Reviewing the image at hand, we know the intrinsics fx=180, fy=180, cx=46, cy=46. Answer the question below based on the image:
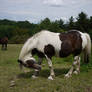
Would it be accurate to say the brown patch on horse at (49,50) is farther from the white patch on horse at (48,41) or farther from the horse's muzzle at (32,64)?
the horse's muzzle at (32,64)

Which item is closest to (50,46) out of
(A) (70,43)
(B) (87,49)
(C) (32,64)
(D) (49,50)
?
(D) (49,50)

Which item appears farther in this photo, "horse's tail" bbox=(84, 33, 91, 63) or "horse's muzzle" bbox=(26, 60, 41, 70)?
"horse's tail" bbox=(84, 33, 91, 63)

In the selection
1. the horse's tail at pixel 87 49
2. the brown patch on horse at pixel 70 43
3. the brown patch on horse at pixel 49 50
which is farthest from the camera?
the horse's tail at pixel 87 49

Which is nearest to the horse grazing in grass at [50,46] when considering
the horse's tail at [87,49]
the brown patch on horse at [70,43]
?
the brown patch on horse at [70,43]

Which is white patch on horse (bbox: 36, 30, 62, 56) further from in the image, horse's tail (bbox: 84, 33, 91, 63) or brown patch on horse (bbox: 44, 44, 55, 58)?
horse's tail (bbox: 84, 33, 91, 63)

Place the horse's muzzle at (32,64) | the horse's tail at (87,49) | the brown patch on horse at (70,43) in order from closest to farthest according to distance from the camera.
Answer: the horse's muzzle at (32,64) < the brown patch on horse at (70,43) < the horse's tail at (87,49)

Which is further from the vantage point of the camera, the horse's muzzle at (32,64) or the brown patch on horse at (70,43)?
the brown patch on horse at (70,43)

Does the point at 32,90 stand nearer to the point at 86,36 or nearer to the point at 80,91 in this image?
the point at 80,91

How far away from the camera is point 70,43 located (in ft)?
21.5

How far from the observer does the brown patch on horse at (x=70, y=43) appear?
649cm

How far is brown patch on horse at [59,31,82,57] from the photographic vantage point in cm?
649

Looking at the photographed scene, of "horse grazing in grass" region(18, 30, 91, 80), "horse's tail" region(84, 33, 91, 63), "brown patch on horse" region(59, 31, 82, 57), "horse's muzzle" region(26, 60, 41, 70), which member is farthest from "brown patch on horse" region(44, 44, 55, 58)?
"horse's tail" region(84, 33, 91, 63)

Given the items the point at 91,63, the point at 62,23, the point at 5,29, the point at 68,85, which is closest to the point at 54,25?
the point at 62,23

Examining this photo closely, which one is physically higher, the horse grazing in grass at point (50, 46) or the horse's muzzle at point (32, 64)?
the horse grazing in grass at point (50, 46)
